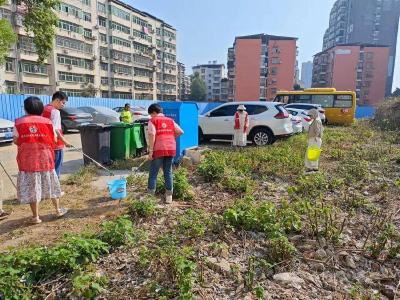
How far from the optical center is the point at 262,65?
7319cm

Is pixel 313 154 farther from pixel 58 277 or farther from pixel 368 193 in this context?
pixel 58 277

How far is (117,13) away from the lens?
58.8 metres

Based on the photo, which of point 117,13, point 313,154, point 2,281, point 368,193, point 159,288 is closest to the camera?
point 2,281

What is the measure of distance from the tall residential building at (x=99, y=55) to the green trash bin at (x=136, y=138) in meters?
29.2

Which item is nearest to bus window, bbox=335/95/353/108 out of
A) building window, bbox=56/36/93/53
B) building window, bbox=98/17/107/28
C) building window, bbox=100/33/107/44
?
building window, bbox=56/36/93/53

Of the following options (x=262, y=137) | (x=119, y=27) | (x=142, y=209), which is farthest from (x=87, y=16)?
(x=142, y=209)

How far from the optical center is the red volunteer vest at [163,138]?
16.4 feet

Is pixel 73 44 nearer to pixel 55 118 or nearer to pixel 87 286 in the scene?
pixel 55 118

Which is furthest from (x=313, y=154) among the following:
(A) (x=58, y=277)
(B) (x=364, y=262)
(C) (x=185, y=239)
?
(A) (x=58, y=277)

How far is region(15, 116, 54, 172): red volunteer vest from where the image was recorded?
13.7 feet

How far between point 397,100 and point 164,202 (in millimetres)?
22283

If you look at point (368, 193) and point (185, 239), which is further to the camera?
point (368, 193)

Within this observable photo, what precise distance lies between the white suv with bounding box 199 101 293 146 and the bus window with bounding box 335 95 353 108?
13054 millimetres

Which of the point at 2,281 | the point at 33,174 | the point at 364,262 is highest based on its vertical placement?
the point at 33,174
